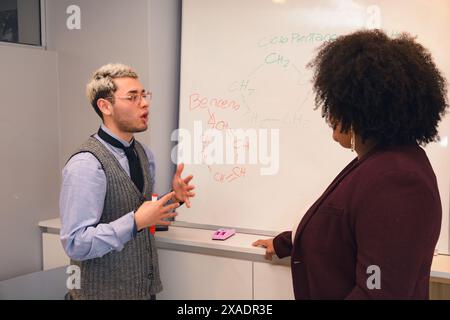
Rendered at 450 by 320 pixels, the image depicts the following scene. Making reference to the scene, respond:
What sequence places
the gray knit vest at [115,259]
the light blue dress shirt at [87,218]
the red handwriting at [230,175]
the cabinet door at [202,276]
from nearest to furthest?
1. the light blue dress shirt at [87,218]
2. the gray knit vest at [115,259]
3. the cabinet door at [202,276]
4. the red handwriting at [230,175]

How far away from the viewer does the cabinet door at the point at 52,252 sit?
7.84 feet

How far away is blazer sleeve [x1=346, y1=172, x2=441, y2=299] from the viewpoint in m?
0.93

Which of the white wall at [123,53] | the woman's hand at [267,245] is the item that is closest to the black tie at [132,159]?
the white wall at [123,53]

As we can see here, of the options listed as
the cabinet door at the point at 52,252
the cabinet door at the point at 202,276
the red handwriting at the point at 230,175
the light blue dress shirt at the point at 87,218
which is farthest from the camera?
the cabinet door at the point at 52,252

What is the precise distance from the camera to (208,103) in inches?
84.7

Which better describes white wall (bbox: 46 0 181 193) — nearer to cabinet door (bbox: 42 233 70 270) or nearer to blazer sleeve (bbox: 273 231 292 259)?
cabinet door (bbox: 42 233 70 270)

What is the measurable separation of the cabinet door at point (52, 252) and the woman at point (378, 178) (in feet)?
5.49

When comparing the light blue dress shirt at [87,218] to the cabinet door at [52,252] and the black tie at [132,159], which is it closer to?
the black tie at [132,159]

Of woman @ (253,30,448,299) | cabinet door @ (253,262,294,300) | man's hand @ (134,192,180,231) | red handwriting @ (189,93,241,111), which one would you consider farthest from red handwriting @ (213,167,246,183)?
woman @ (253,30,448,299)

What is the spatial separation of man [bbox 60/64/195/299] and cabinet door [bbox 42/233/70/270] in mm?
692

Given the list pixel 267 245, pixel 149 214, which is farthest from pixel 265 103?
pixel 149 214
